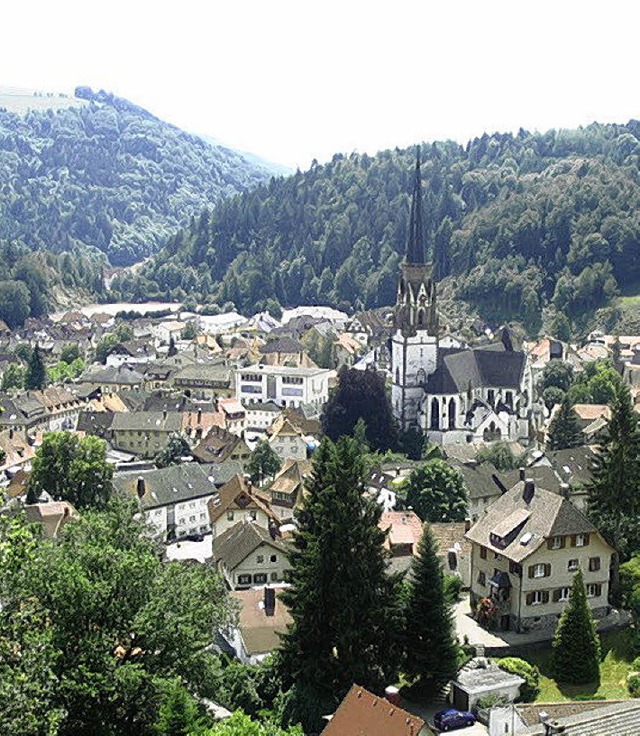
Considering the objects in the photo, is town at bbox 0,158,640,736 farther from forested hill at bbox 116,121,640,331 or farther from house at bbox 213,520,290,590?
forested hill at bbox 116,121,640,331

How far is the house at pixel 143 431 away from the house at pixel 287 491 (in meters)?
21.0

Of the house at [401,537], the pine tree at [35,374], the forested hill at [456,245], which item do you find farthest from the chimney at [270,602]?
the forested hill at [456,245]

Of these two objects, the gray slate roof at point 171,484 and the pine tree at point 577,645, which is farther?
the gray slate roof at point 171,484

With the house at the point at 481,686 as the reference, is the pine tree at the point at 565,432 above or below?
above

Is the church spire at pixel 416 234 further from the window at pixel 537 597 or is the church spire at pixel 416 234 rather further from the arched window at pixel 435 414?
the window at pixel 537 597

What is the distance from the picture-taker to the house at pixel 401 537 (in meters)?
41.5

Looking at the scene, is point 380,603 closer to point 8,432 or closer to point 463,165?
point 8,432

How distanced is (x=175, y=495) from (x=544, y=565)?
2587cm

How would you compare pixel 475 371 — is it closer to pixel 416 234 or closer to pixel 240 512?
pixel 416 234

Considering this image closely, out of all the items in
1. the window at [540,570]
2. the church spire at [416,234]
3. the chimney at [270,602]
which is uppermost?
the church spire at [416,234]

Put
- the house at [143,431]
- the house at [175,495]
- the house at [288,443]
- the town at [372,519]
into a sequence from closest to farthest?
1. the town at [372,519]
2. the house at [175,495]
3. the house at [288,443]
4. the house at [143,431]

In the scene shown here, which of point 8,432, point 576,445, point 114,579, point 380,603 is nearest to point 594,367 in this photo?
point 576,445

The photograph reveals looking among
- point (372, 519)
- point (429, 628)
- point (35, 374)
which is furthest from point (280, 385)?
point (429, 628)

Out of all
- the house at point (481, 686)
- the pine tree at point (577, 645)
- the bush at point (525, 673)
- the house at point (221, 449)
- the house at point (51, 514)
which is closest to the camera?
the house at point (481, 686)
